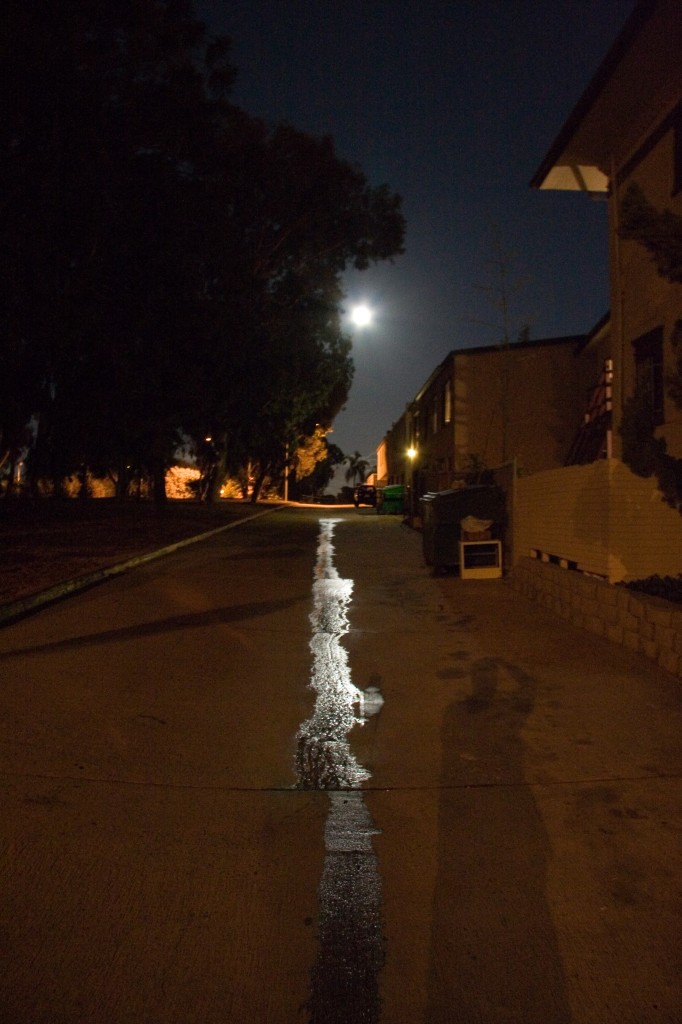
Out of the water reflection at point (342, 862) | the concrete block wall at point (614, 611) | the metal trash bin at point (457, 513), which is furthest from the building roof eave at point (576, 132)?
the water reflection at point (342, 862)

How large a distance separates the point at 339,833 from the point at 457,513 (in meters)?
10.4

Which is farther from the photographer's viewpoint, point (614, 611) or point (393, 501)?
point (393, 501)

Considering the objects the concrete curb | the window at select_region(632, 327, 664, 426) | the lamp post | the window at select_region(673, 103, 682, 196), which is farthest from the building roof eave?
the lamp post

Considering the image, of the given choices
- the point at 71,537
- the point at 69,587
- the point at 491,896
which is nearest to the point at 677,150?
the point at 69,587

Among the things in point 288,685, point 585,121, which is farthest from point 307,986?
point 585,121

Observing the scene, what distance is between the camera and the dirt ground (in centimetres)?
1342

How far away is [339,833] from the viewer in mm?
4375

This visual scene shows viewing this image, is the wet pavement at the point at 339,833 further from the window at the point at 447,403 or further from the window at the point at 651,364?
the window at the point at 447,403

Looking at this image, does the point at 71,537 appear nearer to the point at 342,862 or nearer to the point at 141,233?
the point at 141,233

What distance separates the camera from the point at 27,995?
3027 mm

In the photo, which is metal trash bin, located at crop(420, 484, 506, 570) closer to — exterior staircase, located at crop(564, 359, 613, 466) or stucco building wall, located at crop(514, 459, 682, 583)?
exterior staircase, located at crop(564, 359, 613, 466)

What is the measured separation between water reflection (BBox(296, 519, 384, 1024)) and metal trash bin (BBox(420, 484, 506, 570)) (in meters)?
6.59

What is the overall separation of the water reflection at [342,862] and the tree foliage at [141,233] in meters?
14.0

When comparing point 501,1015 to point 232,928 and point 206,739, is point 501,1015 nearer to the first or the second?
point 232,928
